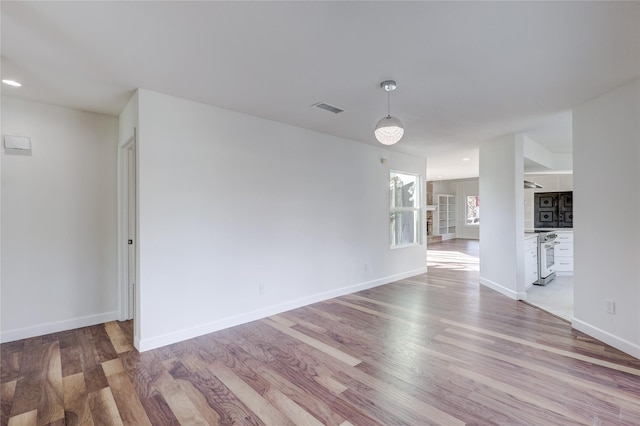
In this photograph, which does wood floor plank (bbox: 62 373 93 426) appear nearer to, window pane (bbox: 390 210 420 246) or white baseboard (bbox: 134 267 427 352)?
white baseboard (bbox: 134 267 427 352)

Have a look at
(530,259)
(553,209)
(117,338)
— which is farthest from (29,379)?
(553,209)

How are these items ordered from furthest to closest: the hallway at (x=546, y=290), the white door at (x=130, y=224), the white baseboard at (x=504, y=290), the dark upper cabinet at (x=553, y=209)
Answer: the dark upper cabinet at (x=553, y=209) < the white baseboard at (x=504, y=290) < the hallway at (x=546, y=290) < the white door at (x=130, y=224)

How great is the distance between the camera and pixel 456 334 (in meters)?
3.06

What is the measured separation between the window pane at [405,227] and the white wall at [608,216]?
2.80m

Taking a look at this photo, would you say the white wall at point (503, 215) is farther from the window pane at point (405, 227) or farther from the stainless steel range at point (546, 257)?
the window pane at point (405, 227)

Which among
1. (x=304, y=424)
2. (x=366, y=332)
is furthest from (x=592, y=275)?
(x=304, y=424)

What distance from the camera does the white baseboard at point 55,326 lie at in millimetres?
2953

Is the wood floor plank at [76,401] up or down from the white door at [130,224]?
down

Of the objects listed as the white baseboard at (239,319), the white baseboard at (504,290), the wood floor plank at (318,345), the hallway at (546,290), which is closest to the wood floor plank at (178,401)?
the white baseboard at (239,319)

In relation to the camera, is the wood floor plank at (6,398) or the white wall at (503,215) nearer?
the wood floor plank at (6,398)

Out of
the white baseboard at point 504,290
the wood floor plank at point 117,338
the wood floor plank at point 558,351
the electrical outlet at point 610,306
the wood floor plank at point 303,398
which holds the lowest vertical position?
the wood floor plank at point 117,338

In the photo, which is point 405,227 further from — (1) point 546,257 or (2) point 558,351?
(2) point 558,351

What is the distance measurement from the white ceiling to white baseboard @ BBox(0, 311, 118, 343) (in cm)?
239

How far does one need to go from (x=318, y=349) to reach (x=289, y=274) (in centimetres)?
132
